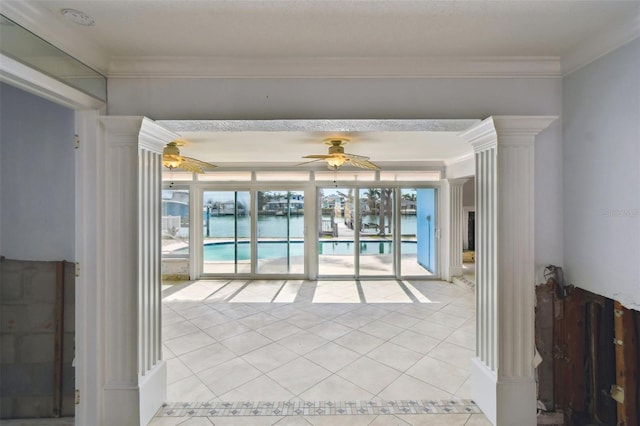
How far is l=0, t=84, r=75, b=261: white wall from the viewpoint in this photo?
1.90 m

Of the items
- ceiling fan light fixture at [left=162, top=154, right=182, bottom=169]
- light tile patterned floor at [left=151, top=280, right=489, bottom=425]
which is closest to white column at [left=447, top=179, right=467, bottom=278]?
light tile patterned floor at [left=151, top=280, right=489, bottom=425]

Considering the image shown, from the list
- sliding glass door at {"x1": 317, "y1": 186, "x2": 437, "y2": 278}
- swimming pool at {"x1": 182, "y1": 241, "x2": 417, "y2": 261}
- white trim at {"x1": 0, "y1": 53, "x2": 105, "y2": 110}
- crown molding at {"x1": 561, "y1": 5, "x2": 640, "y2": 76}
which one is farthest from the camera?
swimming pool at {"x1": 182, "y1": 241, "x2": 417, "y2": 261}

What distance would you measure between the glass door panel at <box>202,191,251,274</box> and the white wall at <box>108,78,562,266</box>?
4.07 metres

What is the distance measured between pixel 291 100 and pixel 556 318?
8.01 feet

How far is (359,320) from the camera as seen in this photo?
380 centimetres

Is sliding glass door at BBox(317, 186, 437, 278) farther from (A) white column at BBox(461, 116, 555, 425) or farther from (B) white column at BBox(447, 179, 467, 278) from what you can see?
(A) white column at BBox(461, 116, 555, 425)

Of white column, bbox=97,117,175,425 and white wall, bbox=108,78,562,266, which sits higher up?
white wall, bbox=108,78,562,266

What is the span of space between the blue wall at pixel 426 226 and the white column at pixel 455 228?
36 cm

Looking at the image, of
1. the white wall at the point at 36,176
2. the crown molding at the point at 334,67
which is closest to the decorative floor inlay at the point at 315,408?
the white wall at the point at 36,176

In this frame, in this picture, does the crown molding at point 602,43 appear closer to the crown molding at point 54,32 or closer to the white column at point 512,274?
the white column at point 512,274

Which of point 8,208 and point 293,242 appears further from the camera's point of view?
point 293,242

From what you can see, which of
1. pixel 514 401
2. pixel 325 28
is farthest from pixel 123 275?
pixel 514 401

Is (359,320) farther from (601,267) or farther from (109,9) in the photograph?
(109,9)

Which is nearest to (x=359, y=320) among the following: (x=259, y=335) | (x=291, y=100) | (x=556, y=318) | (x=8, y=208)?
(x=259, y=335)
